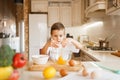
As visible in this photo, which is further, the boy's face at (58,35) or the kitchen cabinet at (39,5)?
the kitchen cabinet at (39,5)

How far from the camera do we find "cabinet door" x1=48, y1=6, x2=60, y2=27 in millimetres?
4870

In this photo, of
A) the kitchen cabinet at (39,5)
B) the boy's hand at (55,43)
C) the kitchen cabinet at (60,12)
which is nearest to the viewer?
the boy's hand at (55,43)

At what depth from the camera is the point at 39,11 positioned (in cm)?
477

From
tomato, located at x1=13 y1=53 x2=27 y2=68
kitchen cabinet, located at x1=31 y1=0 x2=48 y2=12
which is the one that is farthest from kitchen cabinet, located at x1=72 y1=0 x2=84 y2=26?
tomato, located at x1=13 y1=53 x2=27 y2=68

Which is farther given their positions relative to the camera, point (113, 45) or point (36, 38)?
point (36, 38)

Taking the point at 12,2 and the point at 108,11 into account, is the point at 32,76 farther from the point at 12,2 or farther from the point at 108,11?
the point at 12,2

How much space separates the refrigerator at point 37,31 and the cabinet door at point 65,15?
0.47 metres

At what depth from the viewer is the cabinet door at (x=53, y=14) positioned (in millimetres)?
4870

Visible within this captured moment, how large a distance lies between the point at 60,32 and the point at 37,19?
2.75 meters

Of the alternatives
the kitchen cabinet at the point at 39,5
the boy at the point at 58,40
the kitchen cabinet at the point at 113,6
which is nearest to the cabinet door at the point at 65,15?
the kitchen cabinet at the point at 39,5

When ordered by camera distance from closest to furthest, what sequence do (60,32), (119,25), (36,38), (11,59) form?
(11,59) < (60,32) < (119,25) < (36,38)

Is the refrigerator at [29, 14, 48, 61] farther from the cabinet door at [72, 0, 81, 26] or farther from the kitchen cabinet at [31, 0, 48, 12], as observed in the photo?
the cabinet door at [72, 0, 81, 26]

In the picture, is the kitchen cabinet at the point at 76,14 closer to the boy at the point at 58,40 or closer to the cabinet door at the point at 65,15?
the cabinet door at the point at 65,15

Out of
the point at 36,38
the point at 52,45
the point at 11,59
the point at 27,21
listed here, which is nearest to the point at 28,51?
the point at 36,38
